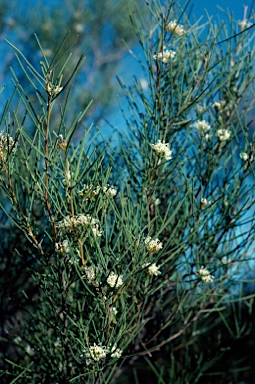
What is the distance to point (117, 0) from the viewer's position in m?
3.71

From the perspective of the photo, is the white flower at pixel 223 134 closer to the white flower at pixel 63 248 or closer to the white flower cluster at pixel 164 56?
the white flower cluster at pixel 164 56

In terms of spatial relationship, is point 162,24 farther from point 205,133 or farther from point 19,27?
point 19,27

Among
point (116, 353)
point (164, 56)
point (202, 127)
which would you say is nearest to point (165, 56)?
point (164, 56)

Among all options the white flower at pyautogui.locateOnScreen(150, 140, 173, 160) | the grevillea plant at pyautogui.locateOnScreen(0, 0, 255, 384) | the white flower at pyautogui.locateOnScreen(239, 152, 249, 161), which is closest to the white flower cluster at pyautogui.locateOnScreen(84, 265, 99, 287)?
the grevillea plant at pyautogui.locateOnScreen(0, 0, 255, 384)

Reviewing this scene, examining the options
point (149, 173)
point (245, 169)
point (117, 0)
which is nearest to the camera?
point (149, 173)

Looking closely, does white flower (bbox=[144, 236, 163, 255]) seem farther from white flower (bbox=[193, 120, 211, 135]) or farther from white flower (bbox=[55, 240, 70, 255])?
white flower (bbox=[193, 120, 211, 135])

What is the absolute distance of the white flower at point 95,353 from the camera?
62 centimetres

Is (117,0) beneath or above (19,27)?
above

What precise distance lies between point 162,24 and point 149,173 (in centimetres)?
25

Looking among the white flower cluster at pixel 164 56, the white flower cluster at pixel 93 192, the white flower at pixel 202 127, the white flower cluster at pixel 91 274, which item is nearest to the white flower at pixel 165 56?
the white flower cluster at pixel 164 56

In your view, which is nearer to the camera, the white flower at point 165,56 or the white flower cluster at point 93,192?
the white flower cluster at point 93,192

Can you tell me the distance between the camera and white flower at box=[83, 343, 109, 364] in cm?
62

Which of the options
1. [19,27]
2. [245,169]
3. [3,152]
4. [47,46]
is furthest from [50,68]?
[19,27]

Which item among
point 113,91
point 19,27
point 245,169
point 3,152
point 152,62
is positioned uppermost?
point 19,27
